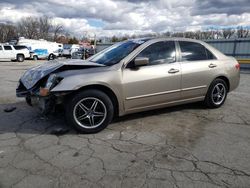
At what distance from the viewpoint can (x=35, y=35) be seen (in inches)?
2997

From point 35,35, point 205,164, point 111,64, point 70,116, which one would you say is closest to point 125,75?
point 111,64

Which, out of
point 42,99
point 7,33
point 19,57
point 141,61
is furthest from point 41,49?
point 7,33

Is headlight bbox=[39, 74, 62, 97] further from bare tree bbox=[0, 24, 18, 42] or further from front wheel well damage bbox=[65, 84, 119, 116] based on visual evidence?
bare tree bbox=[0, 24, 18, 42]

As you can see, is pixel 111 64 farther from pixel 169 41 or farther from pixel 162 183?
pixel 162 183

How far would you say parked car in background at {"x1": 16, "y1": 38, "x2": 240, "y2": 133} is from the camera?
3809 millimetres

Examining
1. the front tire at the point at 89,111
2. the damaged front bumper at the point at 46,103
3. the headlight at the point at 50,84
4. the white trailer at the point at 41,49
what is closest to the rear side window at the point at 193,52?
the front tire at the point at 89,111

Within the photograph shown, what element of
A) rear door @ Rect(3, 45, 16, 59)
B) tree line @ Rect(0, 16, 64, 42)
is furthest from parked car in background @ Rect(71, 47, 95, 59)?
tree line @ Rect(0, 16, 64, 42)

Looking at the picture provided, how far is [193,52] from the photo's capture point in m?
4.96

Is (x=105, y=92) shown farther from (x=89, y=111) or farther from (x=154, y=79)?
(x=154, y=79)

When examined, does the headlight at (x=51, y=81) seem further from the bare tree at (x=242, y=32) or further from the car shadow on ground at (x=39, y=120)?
the bare tree at (x=242, y=32)

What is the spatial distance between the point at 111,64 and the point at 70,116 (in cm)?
116

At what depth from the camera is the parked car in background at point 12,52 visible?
25.2 m

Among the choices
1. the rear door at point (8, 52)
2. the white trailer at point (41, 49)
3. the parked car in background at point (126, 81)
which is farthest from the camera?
the white trailer at point (41, 49)

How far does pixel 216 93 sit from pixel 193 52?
1123 mm
